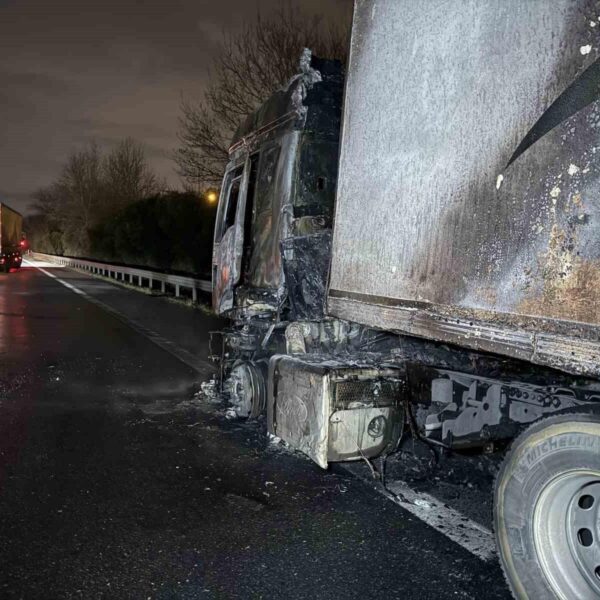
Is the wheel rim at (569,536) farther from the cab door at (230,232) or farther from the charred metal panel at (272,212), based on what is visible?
the cab door at (230,232)

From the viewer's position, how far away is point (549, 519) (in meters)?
2.63

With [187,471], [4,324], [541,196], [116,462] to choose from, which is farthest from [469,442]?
[4,324]

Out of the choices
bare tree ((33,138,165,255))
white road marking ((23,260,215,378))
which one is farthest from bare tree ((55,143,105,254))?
white road marking ((23,260,215,378))

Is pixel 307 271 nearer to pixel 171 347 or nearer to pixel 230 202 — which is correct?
pixel 230 202

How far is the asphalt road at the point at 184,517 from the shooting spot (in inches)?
123

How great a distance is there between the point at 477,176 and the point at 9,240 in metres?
43.2

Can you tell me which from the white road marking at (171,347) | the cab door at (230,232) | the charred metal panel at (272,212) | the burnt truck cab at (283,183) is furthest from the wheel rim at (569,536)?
the white road marking at (171,347)

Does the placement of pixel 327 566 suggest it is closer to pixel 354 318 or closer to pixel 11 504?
pixel 354 318

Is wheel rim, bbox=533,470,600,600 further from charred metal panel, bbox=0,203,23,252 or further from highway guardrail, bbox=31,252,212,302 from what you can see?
charred metal panel, bbox=0,203,23,252

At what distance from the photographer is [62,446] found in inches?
207

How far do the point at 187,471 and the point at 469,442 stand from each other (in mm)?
2267

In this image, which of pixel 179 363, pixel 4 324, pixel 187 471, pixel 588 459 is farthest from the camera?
pixel 4 324

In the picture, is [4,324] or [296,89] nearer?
[296,89]

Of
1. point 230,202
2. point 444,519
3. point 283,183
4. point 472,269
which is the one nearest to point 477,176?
point 472,269
